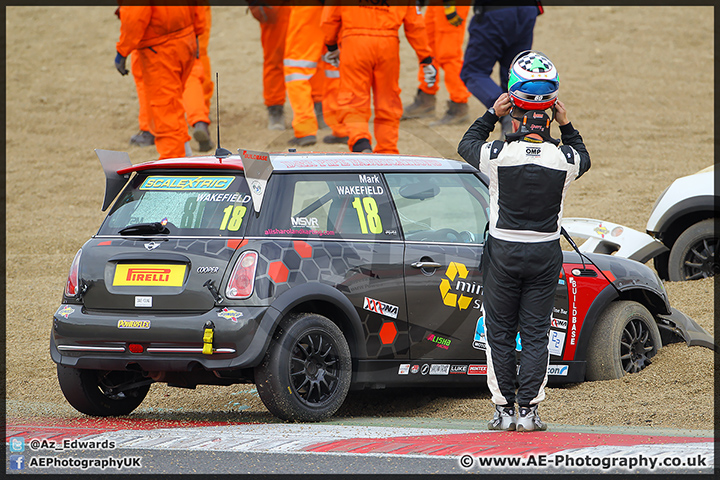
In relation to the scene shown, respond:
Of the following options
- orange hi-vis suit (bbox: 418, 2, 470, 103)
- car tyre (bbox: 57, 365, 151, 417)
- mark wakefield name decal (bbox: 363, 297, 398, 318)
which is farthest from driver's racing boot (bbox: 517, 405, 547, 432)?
orange hi-vis suit (bbox: 418, 2, 470, 103)

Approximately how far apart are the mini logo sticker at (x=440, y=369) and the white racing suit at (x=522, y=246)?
53cm

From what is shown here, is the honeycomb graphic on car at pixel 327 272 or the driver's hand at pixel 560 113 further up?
the driver's hand at pixel 560 113

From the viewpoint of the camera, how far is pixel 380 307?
5.90 meters

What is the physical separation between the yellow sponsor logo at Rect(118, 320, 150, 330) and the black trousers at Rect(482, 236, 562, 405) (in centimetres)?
199

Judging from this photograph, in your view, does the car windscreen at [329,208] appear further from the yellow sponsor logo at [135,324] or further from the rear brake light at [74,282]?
the rear brake light at [74,282]

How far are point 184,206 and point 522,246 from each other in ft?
6.75

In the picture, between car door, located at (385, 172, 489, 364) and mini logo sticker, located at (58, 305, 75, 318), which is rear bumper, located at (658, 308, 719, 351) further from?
mini logo sticker, located at (58, 305, 75, 318)

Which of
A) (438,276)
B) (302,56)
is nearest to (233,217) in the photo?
(438,276)

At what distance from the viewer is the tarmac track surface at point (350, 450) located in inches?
178

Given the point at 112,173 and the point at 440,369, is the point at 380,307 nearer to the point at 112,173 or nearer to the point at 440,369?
the point at 440,369

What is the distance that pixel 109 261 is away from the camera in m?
Answer: 5.69

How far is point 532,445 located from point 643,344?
2.46m

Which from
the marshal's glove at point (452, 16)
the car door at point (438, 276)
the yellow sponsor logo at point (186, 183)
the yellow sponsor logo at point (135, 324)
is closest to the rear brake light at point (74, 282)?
the yellow sponsor logo at point (135, 324)

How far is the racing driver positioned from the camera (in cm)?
539
